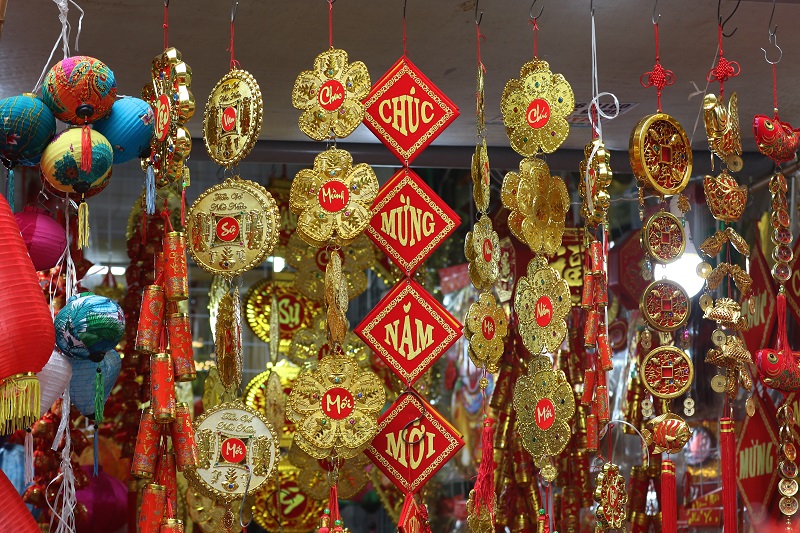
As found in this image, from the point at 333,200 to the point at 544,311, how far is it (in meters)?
0.57

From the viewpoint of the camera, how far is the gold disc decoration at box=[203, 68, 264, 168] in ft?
7.64

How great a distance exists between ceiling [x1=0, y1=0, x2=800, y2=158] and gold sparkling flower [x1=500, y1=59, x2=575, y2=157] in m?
0.17

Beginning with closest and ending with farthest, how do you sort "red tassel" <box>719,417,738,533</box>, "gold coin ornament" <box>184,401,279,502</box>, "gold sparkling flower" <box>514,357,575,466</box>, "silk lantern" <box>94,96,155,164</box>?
"silk lantern" <box>94,96,155,164</box>, "gold coin ornament" <box>184,401,279,502</box>, "gold sparkling flower" <box>514,357,575,466</box>, "red tassel" <box>719,417,738,533</box>

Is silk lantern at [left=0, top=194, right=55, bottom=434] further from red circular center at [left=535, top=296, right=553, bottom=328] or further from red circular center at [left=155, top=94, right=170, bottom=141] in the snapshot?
red circular center at [left=535, top=296, right=553, bottom=328]

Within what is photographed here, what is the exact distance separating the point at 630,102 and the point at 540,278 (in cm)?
92

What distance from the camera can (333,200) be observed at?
2.36m

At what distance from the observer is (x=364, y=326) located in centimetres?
242

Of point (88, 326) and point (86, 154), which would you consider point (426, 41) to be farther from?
point (88, 326)

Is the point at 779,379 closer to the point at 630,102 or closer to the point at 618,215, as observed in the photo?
the point at 630,102

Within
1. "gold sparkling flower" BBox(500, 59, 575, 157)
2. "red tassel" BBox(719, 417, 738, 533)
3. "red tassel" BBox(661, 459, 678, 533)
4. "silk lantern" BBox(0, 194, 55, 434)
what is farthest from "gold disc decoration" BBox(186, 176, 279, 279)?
"red tassel" BBox(719, 417, 738, 533)

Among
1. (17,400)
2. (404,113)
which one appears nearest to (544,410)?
(404,113)

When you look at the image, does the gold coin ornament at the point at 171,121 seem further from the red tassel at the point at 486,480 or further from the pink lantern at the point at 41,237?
the red tassel at the point at 486,480

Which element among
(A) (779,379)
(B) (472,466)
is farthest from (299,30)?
(B) (472,466)

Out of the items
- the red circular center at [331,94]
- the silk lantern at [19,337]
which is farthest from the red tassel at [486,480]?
the silk lantern at [19,337]
